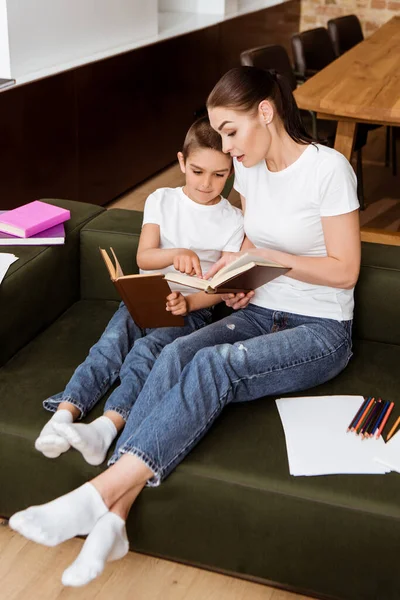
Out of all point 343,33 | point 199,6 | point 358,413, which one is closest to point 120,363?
point 358,413

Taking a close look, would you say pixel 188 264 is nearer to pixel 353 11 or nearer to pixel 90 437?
pixel 90 437

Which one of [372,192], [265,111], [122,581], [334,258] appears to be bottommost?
[372,192]

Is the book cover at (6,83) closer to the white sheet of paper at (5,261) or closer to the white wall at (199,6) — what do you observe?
the white sheet of paper at (5,261)

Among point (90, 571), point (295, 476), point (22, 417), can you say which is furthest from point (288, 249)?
point (90, 571)

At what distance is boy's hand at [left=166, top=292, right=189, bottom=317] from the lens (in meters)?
2.07

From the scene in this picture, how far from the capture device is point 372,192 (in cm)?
483

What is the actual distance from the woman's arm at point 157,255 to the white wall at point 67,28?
1706 millimetres

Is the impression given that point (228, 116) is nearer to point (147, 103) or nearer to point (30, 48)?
point (30, 48)

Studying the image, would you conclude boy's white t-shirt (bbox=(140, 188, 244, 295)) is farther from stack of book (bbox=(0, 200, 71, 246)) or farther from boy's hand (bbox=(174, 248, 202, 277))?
stack of book (bbox=(0, 200, 71, 246))

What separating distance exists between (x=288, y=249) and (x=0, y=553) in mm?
1073

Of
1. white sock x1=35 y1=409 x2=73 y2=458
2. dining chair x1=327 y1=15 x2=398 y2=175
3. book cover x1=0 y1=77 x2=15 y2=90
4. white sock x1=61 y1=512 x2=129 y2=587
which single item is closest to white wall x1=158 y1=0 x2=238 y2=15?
dining chair x1=327 y1=15 x2=398 y2=175

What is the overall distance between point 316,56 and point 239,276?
3210mm

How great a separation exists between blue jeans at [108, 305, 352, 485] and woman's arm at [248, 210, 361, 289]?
0.13 metres

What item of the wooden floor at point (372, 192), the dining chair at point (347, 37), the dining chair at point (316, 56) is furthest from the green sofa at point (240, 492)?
the dining chair at point (347, 37)
